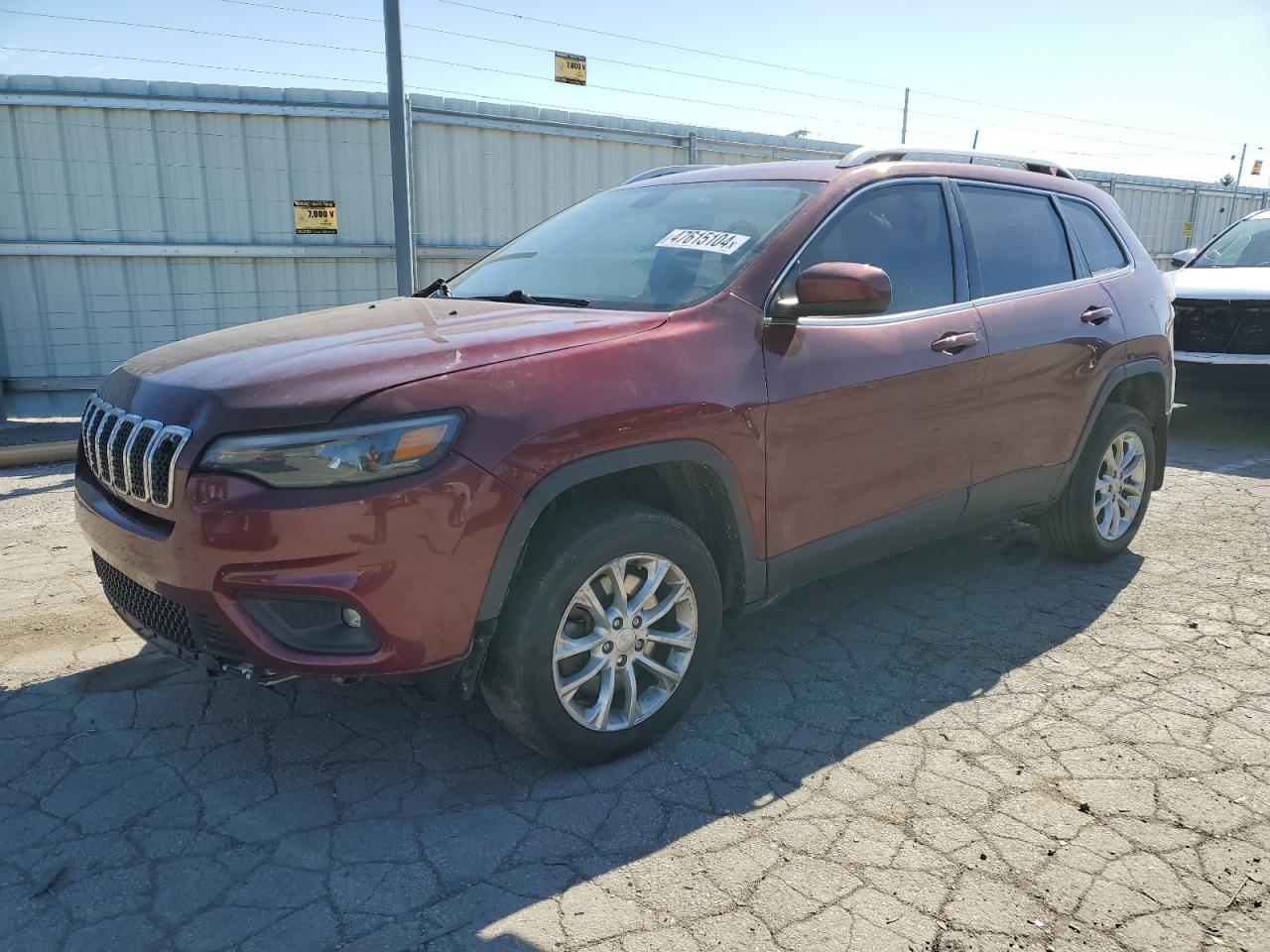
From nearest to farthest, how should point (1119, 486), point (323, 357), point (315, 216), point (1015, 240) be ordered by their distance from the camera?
point (323, 357), point (1015, 240), point (1119, 486), point (315, 216)

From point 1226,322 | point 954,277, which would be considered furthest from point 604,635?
point 1226,322

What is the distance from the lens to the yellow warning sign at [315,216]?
898cm

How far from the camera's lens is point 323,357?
269 cm

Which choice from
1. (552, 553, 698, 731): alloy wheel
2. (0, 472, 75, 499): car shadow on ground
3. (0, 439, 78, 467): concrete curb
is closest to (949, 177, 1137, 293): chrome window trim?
(552, 553, 698, 731): alloy wheel

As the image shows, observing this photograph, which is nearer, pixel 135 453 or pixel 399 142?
pixel 135 453

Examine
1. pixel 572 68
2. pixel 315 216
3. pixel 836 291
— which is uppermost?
pixel 572 68

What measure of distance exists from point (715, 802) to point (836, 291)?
162 centimetres

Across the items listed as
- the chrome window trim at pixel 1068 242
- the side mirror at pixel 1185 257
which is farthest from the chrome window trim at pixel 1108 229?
the side mirror at pixel 1185 257

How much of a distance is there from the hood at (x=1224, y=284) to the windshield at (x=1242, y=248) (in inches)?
8.7

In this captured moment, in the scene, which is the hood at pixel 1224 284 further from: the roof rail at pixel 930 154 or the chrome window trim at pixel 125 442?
the chrome window trim at pixel 125 442

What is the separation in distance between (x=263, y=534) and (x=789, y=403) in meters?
1.66

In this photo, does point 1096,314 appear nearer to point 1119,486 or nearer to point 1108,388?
point 1108,388

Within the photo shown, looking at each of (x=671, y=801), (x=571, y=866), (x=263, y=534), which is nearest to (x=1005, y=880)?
(x=671, y=801)

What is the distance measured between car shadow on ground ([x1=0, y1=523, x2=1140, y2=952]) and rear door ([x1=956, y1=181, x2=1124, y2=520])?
686 mm
